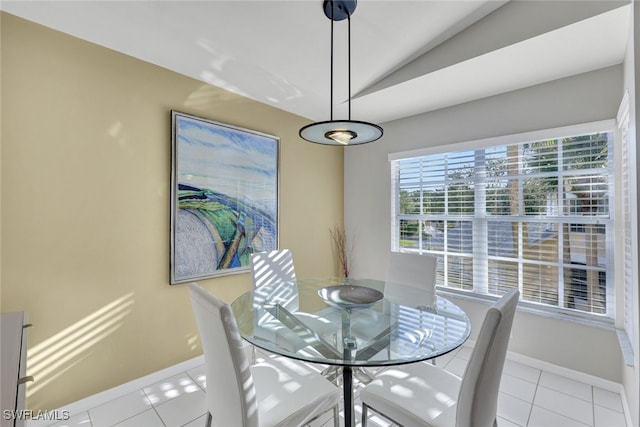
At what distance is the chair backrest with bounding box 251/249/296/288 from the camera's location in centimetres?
258

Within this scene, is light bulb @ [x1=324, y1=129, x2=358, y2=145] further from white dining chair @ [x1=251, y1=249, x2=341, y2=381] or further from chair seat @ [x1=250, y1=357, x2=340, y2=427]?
chair seat @ [x1=250, y1=357, x2=340, y2=427]

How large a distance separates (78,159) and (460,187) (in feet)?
10.9

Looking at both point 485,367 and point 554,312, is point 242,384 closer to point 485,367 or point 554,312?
point 485,367

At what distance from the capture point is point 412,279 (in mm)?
2619

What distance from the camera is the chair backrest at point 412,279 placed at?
2174mm

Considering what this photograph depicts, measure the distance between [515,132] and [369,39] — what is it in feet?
5.25

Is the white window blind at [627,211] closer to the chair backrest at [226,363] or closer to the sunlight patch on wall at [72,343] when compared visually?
the chair backrest at [226,363]

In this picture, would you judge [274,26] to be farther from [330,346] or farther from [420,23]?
[330,346]

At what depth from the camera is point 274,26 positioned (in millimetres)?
2080

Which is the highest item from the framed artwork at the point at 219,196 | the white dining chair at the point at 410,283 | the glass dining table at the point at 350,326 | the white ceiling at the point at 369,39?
the white ceiling at the point at 369,39

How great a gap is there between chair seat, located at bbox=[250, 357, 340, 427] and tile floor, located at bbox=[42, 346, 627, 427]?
1.86 feet

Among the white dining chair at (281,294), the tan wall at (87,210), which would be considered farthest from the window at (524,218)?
the tan wall at (87,210)

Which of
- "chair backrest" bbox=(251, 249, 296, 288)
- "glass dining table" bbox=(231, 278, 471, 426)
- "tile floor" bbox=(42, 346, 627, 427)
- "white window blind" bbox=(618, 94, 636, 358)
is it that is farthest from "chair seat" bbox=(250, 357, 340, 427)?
"white window blind" bbox=(618, 94, 636, 358)

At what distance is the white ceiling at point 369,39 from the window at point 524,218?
67 centimetres
